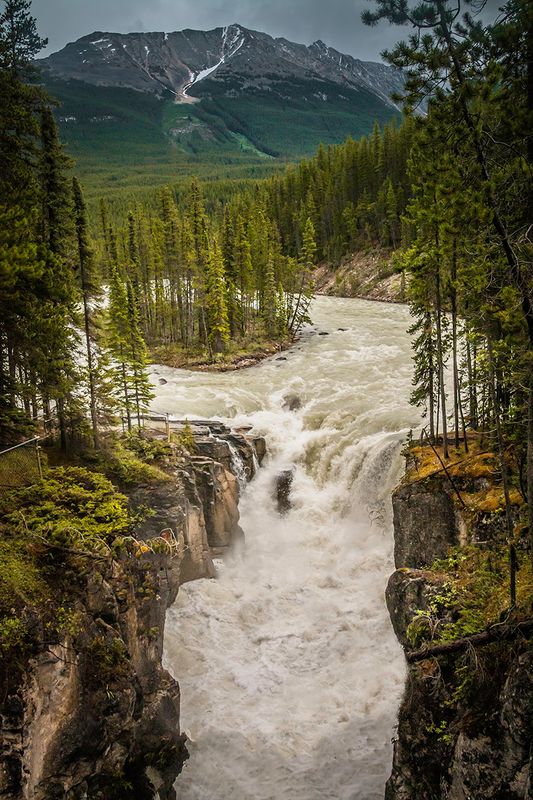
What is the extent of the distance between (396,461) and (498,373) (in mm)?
9832

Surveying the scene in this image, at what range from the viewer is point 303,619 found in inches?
786

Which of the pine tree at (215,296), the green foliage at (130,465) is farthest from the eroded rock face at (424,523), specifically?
the pine tree at (215,296)

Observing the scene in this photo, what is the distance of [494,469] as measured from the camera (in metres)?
16.4

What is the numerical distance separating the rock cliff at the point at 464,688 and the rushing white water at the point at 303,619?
3.61m

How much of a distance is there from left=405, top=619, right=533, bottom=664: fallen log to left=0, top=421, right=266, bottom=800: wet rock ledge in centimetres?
689

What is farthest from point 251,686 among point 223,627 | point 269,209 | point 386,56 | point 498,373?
point 269,209

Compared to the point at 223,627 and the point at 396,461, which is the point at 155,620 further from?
the point at 396,461

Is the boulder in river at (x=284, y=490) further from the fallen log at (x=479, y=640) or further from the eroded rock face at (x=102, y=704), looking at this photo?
the fallen log at (x=479, y=640)

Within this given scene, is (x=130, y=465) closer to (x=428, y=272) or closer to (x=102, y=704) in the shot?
(x=102, y=704)

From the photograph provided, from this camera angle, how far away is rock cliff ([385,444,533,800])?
8.65 meters

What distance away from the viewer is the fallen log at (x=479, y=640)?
9430 mm

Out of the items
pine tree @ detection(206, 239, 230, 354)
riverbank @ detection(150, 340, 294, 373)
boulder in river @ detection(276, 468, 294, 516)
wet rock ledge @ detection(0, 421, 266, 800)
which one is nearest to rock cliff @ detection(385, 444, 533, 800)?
wet rock ledge @ detection(0, 421, 266, 800)

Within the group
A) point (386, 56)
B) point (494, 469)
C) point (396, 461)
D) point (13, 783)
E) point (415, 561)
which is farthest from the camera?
point (396, 461)

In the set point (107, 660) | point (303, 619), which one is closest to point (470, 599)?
point (107, 660)
